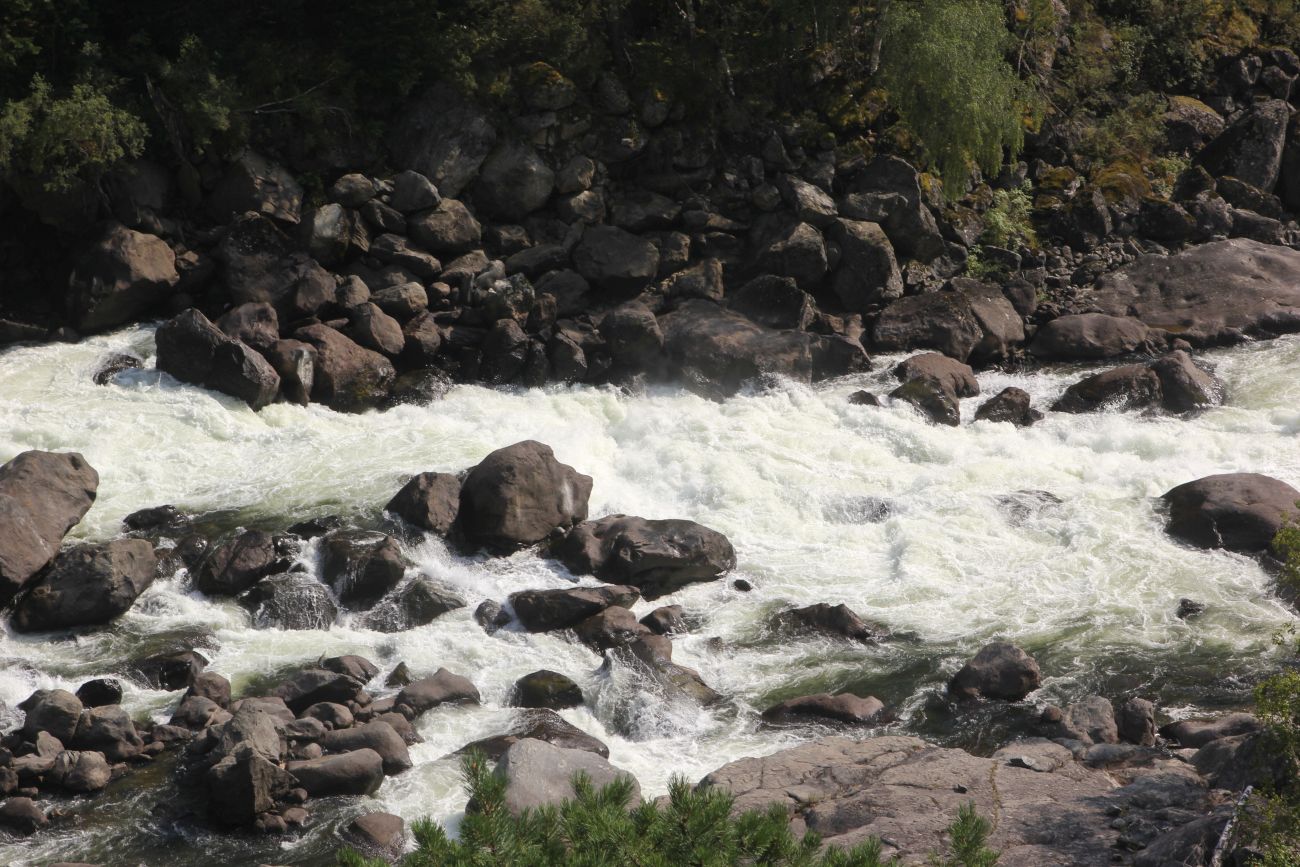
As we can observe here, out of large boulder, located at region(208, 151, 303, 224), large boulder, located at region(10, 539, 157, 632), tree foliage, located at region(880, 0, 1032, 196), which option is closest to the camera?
large boulder, located at region(10, 539, 157, 632)

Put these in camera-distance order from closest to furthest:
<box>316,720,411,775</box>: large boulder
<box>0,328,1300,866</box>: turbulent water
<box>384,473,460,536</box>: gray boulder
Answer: <box>316,720,411,775</box>: large boulder, <box>0,328,1300,866</box>: turbulent water, <box>384,473,460,536</box>: gray boulder

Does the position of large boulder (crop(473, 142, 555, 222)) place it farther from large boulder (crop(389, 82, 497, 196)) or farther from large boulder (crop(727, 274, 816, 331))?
large boulder (crop(727, 274, 816, 331))

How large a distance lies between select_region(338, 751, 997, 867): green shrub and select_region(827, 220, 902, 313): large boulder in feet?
74.1

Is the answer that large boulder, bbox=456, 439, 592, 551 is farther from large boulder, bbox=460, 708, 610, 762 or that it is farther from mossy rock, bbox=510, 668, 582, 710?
large boulder, bbox=460, 708, 610, 762

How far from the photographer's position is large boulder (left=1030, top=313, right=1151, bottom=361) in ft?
99.1

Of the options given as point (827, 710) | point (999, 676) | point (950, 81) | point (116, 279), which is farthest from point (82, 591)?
point (950, 81)

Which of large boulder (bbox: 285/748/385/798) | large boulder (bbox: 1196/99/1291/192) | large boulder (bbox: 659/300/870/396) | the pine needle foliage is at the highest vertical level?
large boulder (bbox: 1196/99/1291/192)

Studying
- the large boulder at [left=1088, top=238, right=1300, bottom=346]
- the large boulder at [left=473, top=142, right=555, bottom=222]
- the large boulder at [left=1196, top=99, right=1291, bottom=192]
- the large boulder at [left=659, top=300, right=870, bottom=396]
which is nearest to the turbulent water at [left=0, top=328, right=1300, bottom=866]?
the large boulder at [left=659, top=300, right=870, bottom=396]

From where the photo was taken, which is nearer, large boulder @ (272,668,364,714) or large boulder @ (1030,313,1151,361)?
large boulder @ (272,668,364,714)

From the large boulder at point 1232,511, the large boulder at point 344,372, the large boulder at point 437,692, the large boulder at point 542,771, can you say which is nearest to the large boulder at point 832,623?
the large boulder at point 437,692

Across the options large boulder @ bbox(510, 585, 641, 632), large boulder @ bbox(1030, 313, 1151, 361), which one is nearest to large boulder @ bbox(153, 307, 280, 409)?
large boulder @ bbox(510, 585, 641, 632)

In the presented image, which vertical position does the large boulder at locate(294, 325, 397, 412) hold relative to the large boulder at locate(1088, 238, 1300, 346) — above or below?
below

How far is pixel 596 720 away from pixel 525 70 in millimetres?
20098

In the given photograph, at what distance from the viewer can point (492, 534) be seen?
21984 mm
